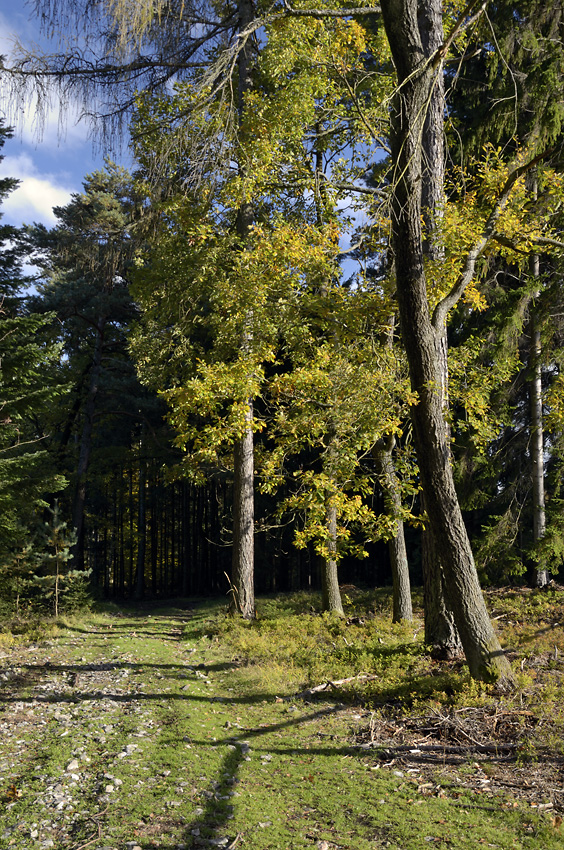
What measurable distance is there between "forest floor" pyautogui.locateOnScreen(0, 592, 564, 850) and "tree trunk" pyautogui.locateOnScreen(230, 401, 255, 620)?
357 centimetres

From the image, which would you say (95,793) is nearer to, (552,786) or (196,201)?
(552,786)

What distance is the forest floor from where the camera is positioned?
3.88 m

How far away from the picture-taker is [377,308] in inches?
344

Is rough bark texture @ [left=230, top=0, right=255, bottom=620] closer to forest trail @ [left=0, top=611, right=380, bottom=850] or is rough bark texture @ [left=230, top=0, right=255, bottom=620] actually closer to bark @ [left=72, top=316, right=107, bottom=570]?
forest trail @ [left=0, top=611, right=380, bottom=850]

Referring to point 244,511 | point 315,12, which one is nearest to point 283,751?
point 315,12

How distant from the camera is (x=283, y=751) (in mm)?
5500

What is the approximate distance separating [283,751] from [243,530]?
26.0 ft

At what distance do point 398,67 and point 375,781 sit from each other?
20.4 feet

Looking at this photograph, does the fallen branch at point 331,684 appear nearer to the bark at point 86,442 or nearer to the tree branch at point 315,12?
the tree branch at point 315,12

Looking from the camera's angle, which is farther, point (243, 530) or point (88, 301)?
point (88, 301)

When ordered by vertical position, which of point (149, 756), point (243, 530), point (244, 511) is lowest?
point (149, 756)

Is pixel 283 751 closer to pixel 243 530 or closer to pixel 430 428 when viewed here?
pixel 430 428

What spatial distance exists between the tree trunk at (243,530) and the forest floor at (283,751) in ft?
11.7

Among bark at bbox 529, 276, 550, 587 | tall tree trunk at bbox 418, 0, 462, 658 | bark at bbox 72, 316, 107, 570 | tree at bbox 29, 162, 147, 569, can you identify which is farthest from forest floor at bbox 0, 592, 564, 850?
tree at bbox 29, 162, 147, 569
